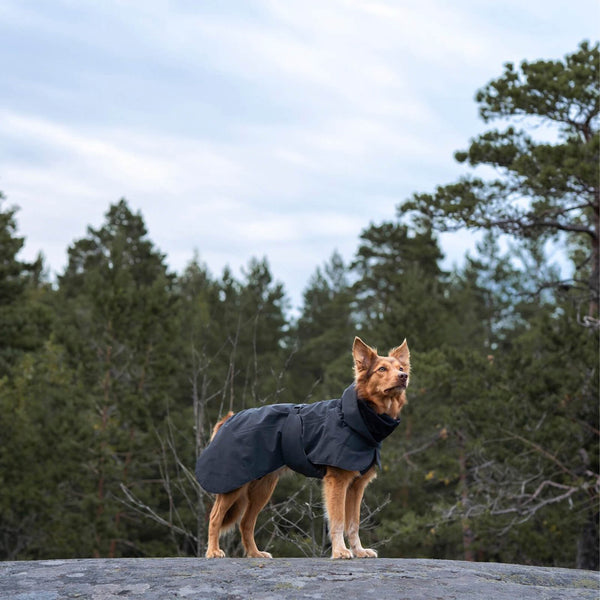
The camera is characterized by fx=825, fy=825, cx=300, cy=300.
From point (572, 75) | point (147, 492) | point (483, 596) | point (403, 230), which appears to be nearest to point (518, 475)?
point (572, 75)

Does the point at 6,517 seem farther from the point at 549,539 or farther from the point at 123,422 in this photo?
the point at 549,539

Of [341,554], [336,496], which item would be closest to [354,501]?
[336,496]

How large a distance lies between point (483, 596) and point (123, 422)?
821 inches

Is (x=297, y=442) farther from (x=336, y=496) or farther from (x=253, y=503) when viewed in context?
(x=253, y=503)

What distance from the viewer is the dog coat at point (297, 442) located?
277 inches

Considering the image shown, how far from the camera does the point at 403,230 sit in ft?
115

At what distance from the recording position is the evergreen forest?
60.7 ft

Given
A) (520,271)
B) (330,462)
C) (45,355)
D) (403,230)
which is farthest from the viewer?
(520,271)

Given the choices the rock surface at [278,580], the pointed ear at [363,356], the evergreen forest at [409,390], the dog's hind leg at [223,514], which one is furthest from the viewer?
the evergreen forest at [409,390]

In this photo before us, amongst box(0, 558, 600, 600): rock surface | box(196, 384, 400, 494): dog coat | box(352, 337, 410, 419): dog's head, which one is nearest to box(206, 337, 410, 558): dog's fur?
box(352, 337, 410, 419): dog's head

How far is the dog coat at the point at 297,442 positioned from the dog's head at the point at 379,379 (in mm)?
80

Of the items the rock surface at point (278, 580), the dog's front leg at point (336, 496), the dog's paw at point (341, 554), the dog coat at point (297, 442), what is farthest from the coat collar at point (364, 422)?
the rock surface at point (278, 580)

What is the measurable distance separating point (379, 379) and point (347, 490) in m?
1.12

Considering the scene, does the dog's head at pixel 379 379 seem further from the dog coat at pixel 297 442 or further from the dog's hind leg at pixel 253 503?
the dog's hind leg at pixel 253 503
